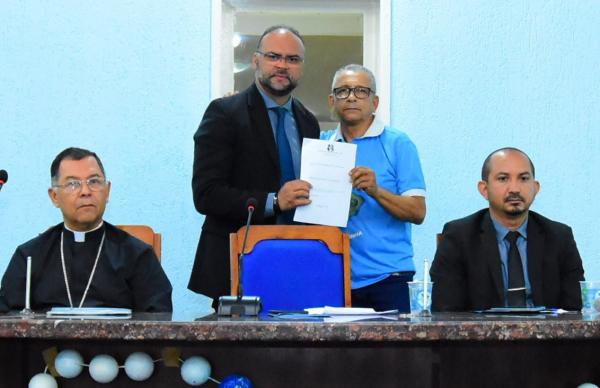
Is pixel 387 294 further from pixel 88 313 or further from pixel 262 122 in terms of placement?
pixel 88 313

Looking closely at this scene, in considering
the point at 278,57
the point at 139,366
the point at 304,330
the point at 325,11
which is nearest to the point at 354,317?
the point at 304,330

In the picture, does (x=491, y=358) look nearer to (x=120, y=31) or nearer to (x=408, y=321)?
(x=408, y=321)

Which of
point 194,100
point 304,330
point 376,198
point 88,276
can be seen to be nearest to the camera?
point 304,330

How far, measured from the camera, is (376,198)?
10.6ft

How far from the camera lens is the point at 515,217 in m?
3.17

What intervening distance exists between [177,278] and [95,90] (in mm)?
1015

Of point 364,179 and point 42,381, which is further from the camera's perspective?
point 364,179

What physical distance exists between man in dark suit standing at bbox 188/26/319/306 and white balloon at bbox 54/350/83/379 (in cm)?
116

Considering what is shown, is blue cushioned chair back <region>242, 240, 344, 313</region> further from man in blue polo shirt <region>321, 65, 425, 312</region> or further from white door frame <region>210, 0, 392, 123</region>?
white door frame <region>210, 0, 392, 123</region>

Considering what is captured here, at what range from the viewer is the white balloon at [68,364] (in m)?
2.12

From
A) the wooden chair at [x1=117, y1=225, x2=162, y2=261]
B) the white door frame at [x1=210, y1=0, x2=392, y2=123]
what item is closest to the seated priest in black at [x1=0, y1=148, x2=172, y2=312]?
the wooden chair at [x1=117, y1=225, x2=162, y2=261]

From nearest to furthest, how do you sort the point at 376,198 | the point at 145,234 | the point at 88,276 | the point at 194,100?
the point at 88,276 → the point at 376,198 → the point at 145,234 → the point at 194,100

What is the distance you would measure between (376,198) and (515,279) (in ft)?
1.93

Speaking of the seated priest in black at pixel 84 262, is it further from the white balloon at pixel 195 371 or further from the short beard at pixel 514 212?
the short beard at pixel 514 212
